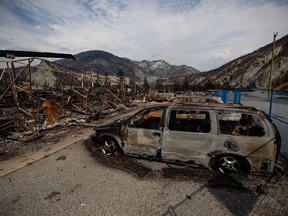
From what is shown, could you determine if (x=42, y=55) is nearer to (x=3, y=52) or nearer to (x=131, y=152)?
(x=3, y=52)

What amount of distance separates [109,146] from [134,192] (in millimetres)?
2081

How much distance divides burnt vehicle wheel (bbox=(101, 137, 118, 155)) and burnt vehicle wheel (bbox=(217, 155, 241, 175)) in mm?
2999

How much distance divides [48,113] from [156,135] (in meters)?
6.84

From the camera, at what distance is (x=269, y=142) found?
3.92m

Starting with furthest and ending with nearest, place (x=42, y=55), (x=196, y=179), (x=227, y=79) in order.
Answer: (x=227, y=79)
(x=42, y=55)
(x=196, y=179)

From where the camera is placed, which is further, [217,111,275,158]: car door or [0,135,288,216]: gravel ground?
[217,111,275,158]: car door

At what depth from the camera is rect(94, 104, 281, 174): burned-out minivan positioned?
4.03 metres

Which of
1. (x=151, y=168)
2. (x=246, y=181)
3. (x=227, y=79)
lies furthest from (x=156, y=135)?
(x=227, y=79)

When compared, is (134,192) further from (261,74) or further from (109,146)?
(261,74)

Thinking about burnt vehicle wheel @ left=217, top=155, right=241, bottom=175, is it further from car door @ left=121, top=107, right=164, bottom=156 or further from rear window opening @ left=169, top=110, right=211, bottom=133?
car door @ left=121, top=107, right=164, bottom=156

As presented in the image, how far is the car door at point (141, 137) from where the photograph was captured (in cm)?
479

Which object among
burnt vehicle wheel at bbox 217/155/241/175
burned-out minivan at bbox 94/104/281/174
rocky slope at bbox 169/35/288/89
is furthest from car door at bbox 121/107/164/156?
rocky slope at bbox 169/35/288/89

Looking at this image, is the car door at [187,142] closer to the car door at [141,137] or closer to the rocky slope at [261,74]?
the car door at [141,137]

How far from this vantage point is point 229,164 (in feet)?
14.3
